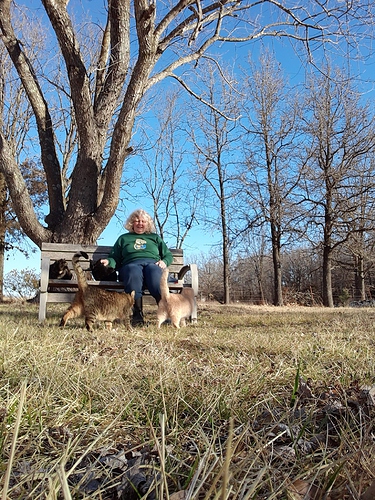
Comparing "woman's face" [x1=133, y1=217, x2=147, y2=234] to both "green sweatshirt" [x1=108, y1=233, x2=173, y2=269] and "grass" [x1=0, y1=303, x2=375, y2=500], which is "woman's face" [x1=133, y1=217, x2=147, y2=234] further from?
"grass" [x1=0, y1=303, x2=375, y2=500]

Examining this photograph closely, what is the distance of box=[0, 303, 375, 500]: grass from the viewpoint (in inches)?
35.9

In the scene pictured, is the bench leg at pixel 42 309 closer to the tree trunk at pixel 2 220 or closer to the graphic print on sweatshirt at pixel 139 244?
the graphic print on sweatshirt at pixel 139 244

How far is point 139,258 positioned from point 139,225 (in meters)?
0.57

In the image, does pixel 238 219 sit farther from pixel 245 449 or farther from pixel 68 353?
pixel 245 449

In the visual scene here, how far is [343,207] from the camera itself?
14.8 meters

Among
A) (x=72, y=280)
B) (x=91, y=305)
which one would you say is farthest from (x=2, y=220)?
(x=91, y=305)

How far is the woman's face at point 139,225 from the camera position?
552 cm

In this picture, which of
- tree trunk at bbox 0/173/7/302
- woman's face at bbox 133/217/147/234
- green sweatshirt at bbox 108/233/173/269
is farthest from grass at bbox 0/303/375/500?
tree trunk at bbox 0/173/7/302

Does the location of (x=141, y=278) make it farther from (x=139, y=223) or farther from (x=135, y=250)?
(x=139, y=223)

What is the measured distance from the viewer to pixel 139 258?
5.20 m

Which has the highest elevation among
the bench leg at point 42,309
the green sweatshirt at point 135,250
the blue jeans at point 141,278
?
the green sweatshirt at point 135,250

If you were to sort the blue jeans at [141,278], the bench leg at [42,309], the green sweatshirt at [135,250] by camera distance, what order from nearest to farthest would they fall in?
the bench leg at [42,309] < the blue jeans at [141,278] < the green sweatshirt at [135,250]

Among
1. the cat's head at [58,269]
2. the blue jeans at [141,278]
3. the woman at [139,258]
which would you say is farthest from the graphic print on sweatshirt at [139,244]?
the cat's head at [58,269]

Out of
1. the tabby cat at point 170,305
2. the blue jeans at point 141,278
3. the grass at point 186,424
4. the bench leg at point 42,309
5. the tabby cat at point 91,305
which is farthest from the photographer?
the blue jeans at point 141,278
